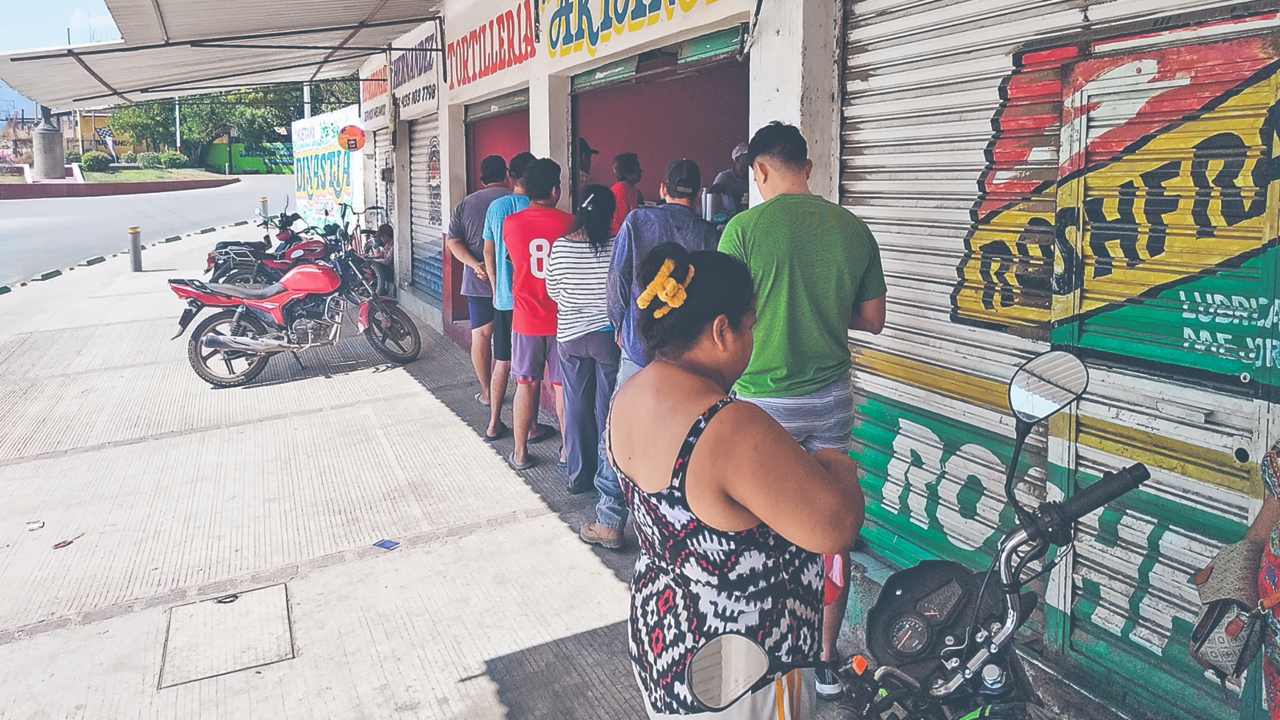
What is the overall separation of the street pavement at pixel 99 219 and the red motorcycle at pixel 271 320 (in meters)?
10.8

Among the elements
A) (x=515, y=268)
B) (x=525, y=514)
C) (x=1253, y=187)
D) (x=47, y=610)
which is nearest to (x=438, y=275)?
(x=515, y=268)

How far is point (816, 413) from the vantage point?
10.3 feet

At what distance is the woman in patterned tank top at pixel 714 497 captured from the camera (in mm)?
1738

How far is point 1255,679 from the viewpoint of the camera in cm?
247

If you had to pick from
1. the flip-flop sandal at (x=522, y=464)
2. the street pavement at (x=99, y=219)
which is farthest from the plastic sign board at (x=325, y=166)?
the flip-flop sandal at (x=522, y=464)

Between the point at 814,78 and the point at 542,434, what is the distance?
3.36 metres

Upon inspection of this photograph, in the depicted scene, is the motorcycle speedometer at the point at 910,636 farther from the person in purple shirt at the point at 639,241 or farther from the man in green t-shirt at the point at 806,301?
the person in purple shirt at the point at 639,241

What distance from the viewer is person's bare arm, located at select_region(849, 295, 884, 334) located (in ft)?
10.5

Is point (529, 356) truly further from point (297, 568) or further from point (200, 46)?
point (200, 46)

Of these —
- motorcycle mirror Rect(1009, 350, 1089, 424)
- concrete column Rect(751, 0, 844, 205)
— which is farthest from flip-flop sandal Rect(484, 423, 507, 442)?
motorcycle mirror Rect(1009, 350, 1089, 424)

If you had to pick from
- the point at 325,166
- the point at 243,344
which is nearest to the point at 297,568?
the point at 243,344

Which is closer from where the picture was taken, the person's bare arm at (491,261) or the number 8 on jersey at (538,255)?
the number 8 on jersey at (538,255)

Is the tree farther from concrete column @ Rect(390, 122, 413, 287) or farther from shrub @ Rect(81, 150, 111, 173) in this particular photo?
concrete column @ Rect(390, 122, 413, 287)

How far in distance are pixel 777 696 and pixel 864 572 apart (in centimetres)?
207
